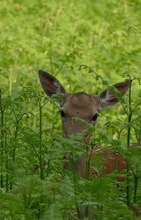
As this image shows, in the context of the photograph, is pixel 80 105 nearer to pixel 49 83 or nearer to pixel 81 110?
pixel 81 110

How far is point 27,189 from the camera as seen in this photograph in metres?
4.40

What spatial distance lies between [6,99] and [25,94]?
0.13 metres

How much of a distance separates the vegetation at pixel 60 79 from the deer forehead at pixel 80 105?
24 cm

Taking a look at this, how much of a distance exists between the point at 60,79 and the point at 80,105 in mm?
3682

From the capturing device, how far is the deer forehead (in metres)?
8.38

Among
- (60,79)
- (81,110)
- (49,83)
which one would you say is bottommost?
(81,110)

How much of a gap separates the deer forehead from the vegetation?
237 mm

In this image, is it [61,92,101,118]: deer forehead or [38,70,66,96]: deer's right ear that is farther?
[38,70,66,96]: deer's right ear

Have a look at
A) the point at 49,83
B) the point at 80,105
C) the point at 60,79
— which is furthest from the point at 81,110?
the point at 60,79

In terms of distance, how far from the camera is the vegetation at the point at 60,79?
15.3 ft

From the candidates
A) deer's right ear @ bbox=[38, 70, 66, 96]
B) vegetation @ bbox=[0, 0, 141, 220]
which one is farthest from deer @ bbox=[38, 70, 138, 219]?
vegetation @ bbox=[0, 0, 141, 220]

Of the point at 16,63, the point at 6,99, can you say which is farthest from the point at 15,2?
the point at 6,99

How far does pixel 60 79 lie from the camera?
12.1 meters

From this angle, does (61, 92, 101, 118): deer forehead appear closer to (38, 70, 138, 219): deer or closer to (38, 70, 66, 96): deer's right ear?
(38, 70, 138, 219): deer
